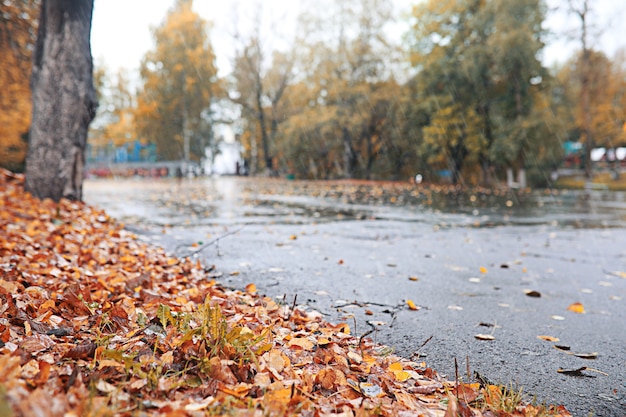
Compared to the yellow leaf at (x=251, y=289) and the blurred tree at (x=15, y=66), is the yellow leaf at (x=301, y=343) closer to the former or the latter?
the yellow leaf at (x=251, y=289)

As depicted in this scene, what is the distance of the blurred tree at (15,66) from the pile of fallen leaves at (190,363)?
26.0 ft

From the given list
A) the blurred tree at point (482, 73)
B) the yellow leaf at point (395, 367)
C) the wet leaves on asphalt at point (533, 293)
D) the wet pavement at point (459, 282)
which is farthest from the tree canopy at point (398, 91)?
the yellow leaf at point (395, 367)

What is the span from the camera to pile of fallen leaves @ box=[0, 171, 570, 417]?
62.7 inches

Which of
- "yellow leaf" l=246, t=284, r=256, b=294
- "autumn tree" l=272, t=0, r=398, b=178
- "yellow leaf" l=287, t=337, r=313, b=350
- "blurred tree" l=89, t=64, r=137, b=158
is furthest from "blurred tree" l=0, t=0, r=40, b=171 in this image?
"blurred tree" l=89, t=64, r=137, b=158

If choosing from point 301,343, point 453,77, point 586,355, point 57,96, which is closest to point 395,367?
point 301,343

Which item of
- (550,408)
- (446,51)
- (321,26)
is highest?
(321,26)

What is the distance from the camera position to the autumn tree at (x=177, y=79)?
3838 centimetres

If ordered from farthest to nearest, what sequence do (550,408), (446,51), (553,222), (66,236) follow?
(446,51) → (553,222) → (66,236) → (550,408)

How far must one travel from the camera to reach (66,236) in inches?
212

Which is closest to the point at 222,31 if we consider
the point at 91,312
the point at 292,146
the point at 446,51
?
the point at 292,146

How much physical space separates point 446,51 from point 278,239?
26.2 metres

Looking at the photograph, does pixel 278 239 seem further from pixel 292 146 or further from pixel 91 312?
pixel 292 146

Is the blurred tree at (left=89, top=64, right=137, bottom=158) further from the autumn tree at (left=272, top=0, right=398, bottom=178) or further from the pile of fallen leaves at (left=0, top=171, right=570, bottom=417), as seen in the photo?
the pile of fallen leaves at (left=0, top=171, right=570, bottom=417)

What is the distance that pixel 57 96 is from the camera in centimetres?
766
